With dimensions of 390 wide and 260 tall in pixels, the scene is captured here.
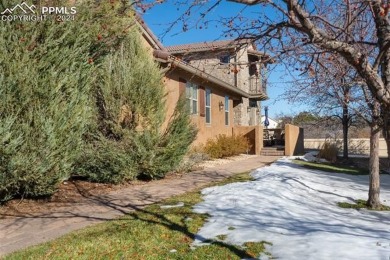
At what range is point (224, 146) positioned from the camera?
17.7 meters

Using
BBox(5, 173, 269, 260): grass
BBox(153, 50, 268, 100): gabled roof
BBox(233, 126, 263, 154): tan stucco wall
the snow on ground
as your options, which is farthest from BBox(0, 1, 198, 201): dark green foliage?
BBox(233, 126, 263, 154): tan stucco wall

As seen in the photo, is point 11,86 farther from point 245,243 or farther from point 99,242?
point 245,243

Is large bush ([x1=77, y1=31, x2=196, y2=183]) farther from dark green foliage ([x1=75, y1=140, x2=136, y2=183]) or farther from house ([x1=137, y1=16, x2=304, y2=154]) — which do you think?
house ([x1=137, y1=16, x2=304, y2=154])

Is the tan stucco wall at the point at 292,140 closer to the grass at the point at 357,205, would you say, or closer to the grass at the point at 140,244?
the grass at the point at 357,205

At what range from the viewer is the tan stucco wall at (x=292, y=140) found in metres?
20.5

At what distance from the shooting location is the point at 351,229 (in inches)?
213

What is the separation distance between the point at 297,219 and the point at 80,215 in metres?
3.82

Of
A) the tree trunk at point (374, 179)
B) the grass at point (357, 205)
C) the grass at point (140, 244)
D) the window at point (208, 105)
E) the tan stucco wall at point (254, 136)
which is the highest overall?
the window at point (208, 105)

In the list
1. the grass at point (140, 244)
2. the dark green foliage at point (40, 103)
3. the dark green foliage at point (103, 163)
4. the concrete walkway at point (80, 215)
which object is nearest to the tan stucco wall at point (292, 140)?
the concrete walkway at point (80, 215)

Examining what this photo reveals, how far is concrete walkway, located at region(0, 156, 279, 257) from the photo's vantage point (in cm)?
499

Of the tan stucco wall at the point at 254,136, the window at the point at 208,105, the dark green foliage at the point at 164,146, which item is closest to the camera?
the dark green foliage at the point at 164,146

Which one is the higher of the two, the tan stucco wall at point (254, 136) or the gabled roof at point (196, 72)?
the gabled roof at point (196, 72)

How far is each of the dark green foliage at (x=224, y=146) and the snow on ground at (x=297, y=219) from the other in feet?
22.9

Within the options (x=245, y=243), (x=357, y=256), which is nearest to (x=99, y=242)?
(x=245, y=243)
